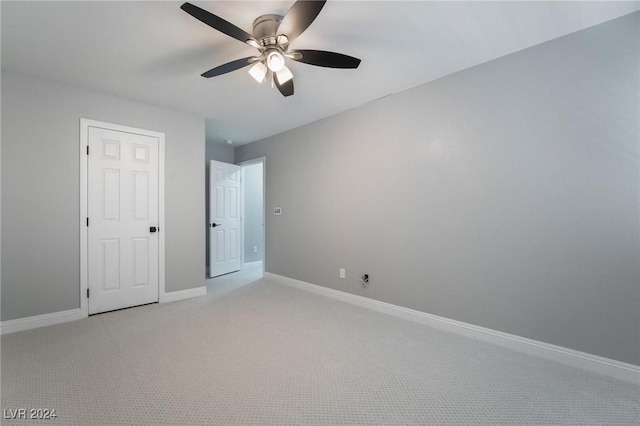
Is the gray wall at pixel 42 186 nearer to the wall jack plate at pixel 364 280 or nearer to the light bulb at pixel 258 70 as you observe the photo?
the light bulb at pixel 258 70

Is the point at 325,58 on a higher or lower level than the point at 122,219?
higher

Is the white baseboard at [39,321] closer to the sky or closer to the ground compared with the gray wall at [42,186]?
closer to the ground

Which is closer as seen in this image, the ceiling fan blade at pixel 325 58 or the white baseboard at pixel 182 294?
the ceiling fan blade at pixel 325 58

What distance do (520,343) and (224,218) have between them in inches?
177

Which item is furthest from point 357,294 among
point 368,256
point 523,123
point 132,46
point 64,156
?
point 64,156

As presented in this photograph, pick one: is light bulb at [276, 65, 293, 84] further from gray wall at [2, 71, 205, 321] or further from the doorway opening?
the doorway opening

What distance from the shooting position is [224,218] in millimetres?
5086

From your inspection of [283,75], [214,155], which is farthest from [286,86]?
[214,155]

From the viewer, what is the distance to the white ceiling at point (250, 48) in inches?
72.0

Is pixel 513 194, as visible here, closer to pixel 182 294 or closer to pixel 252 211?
pixel 182 294

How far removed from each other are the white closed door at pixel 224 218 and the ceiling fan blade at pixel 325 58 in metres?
3.35

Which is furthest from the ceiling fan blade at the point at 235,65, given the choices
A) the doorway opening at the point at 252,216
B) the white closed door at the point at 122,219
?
the doorway opening at the point at 252,216

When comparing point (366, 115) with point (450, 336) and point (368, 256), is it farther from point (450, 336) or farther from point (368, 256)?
point (450, 336)

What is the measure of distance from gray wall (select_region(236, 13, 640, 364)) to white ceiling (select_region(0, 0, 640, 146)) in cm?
26
